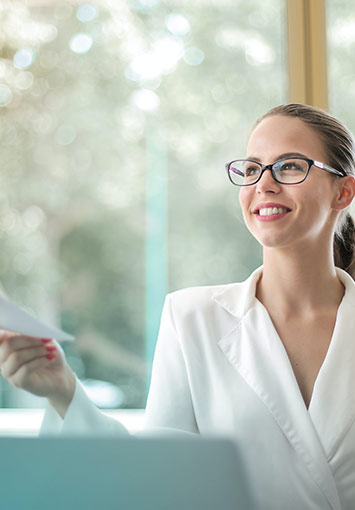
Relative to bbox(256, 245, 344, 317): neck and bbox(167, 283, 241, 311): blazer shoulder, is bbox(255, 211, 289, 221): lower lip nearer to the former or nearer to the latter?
bbox(256, 245, 344, 317): neck

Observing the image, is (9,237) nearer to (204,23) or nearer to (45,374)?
(204,23)

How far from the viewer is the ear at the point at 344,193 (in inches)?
61.9

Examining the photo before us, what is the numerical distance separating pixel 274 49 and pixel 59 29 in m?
1.03

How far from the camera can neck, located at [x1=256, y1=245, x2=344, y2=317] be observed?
1523 mm

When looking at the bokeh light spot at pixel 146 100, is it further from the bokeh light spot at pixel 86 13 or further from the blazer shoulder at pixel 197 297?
the blazer shoulder at pixel 197 297

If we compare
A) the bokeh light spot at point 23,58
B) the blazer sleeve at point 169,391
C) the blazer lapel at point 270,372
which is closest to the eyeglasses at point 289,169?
the blazer lapel at point 270,372

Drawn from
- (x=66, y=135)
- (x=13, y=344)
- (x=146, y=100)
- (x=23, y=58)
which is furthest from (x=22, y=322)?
(x=23, y=58)

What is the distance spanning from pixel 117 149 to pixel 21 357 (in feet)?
6.81

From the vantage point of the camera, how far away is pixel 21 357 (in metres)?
0.88

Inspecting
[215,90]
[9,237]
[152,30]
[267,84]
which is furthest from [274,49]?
[9,237]

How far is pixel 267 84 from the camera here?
2.56 meters

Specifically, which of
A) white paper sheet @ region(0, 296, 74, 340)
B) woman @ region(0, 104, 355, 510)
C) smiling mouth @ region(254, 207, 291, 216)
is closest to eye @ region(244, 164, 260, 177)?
woman @ region(0, 104, 355, 510)

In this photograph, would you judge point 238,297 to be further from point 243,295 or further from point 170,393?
point 170,393

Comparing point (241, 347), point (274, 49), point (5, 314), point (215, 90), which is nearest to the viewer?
point (5, 314)
